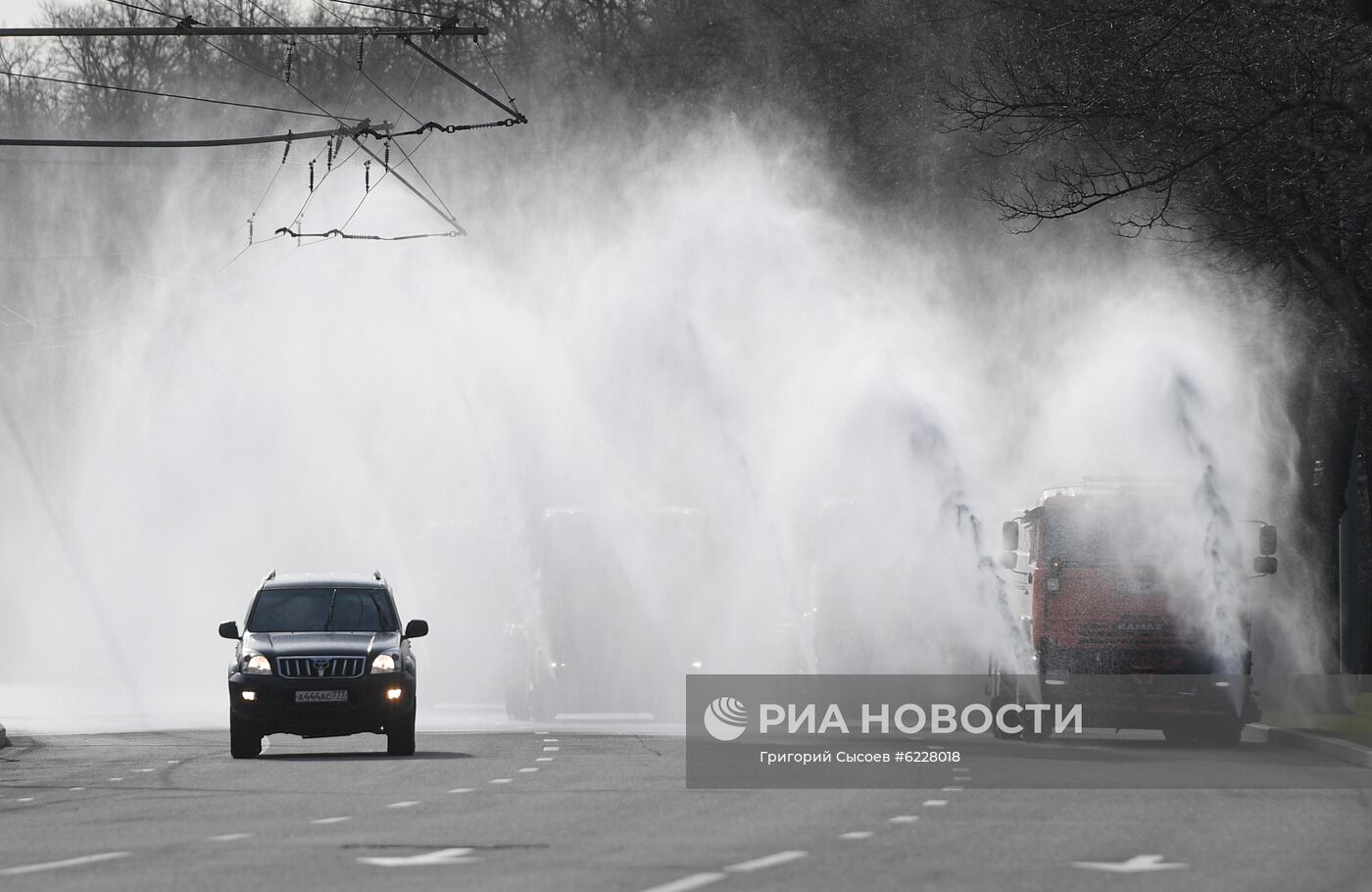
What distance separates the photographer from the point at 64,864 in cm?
1180

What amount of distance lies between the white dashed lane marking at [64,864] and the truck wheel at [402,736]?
831 cm

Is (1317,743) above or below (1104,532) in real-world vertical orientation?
below

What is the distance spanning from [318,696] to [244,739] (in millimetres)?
1061

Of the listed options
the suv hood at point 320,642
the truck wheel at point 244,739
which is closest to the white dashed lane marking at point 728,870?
the suv hood at point 320,642

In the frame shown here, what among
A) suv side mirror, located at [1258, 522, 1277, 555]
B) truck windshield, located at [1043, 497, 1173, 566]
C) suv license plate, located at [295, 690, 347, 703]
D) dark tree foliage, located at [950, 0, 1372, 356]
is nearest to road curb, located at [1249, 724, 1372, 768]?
suv side mirror, located at [1258, 522, 1277, 555]

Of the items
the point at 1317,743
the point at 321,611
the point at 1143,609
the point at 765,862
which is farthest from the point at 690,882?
the point at 1317,743

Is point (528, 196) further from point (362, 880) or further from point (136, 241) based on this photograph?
point (362, 880)

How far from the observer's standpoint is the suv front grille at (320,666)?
20141 millimetres

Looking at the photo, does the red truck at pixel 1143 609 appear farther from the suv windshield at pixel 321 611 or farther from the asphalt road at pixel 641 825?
the suv windshield at pixel 321 611

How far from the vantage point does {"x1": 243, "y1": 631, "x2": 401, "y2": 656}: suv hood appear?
20234 millimetres

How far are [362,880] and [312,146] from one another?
48.1 metres

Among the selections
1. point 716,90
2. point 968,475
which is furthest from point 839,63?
point 968,475

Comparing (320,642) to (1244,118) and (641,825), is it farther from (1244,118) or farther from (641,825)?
(1244,118)

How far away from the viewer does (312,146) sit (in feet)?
189
